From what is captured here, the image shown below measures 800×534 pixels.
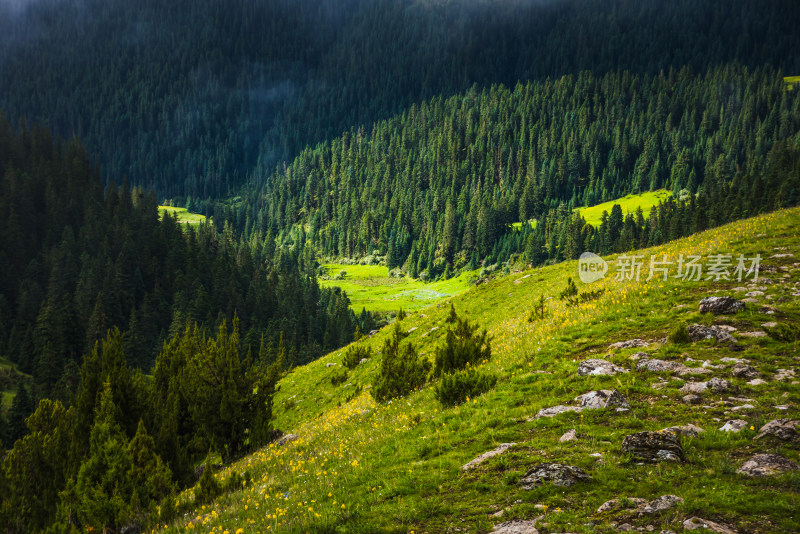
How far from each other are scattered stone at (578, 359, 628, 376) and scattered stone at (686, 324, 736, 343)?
10.7 feet

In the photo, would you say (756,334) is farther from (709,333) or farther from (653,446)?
(653,446)

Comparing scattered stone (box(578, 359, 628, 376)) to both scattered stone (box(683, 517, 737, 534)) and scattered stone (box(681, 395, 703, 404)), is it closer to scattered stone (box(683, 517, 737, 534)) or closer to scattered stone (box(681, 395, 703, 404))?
scattered stone (box(681, 395, 703, 404))

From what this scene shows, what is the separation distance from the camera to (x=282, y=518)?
29.8 ft

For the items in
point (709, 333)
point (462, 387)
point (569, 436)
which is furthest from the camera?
point (462, 387)

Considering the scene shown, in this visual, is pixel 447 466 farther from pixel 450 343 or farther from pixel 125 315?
pixel 125 315

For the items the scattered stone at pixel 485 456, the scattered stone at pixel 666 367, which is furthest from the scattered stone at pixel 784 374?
the scattered stone at pixel 485 456

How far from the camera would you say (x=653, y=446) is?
8328 mm

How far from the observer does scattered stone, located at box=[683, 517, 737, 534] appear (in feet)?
19.3

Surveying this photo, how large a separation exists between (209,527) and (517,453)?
7322 mm

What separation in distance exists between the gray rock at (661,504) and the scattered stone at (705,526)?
450 millimetres

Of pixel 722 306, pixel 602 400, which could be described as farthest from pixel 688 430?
pixel 722 306

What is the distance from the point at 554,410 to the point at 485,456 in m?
2.61

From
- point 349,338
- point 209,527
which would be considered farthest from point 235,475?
point 349,338

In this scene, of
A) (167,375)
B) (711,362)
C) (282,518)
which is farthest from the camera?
(167,375)
